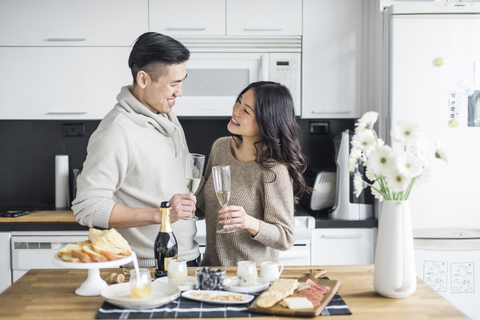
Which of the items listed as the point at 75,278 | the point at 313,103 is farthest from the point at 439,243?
the point at 75,278

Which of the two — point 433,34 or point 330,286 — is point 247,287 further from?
point 433,34

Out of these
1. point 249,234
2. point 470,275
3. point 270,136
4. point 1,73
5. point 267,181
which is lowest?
point 470,275

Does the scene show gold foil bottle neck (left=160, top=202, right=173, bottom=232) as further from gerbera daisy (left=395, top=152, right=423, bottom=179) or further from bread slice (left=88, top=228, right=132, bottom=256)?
gerbera daisy (left=395, top=152, right=423, bottom=179)

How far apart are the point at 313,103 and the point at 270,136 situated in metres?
1.39

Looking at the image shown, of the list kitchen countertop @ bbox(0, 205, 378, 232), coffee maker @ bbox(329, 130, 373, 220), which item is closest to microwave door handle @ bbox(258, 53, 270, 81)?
coffee maker @ bbox(329, 130, 373, 220)

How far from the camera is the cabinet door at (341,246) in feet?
9.11

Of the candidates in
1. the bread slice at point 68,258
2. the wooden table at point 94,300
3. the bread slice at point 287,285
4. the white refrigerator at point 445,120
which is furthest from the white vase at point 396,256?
the white refrigerator at point 445,120

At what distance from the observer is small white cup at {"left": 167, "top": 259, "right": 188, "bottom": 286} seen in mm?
1324

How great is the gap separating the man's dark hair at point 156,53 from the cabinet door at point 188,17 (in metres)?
1.30

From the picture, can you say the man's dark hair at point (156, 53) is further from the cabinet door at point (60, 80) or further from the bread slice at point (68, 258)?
the cabinet door at point (60, 80)

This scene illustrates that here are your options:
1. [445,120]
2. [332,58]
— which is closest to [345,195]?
[445,120]

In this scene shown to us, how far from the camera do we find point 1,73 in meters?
2.95

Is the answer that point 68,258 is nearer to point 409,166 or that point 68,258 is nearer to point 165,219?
point 165,219

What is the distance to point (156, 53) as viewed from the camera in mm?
1682
